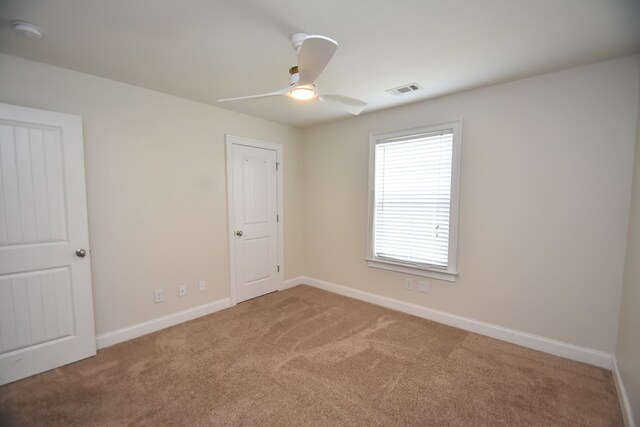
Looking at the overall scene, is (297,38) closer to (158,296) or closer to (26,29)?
→ (26,29)

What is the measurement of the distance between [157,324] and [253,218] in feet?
5.29

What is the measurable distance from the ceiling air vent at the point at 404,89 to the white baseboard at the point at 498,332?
237cm

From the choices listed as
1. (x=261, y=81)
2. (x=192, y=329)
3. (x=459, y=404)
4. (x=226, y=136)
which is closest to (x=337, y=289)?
(x=192, y=329)

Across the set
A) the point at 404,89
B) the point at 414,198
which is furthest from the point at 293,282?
the point at 404,89

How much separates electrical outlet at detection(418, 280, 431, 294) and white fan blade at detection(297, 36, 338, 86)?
8.23 ft

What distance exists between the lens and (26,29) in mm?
1726

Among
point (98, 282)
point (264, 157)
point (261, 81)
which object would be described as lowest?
point (98, 282)

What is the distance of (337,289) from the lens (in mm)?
4035

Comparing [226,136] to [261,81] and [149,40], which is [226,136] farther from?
[149,40]

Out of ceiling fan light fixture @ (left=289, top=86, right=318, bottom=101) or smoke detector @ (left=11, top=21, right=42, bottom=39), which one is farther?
ceiling fan light fixture @ (left=289, top=86, right=318, bottom=101)

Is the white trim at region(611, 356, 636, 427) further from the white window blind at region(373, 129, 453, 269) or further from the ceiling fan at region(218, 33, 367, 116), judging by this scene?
the ceiling fan at region(218, 33, 367, 116)

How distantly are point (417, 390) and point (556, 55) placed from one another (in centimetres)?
269

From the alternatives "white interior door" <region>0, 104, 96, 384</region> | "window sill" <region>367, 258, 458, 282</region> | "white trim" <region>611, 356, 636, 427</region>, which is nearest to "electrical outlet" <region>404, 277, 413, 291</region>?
"window sill" <region>367, 258, 458, 282</region>

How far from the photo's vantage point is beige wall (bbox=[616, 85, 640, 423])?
1.71m
